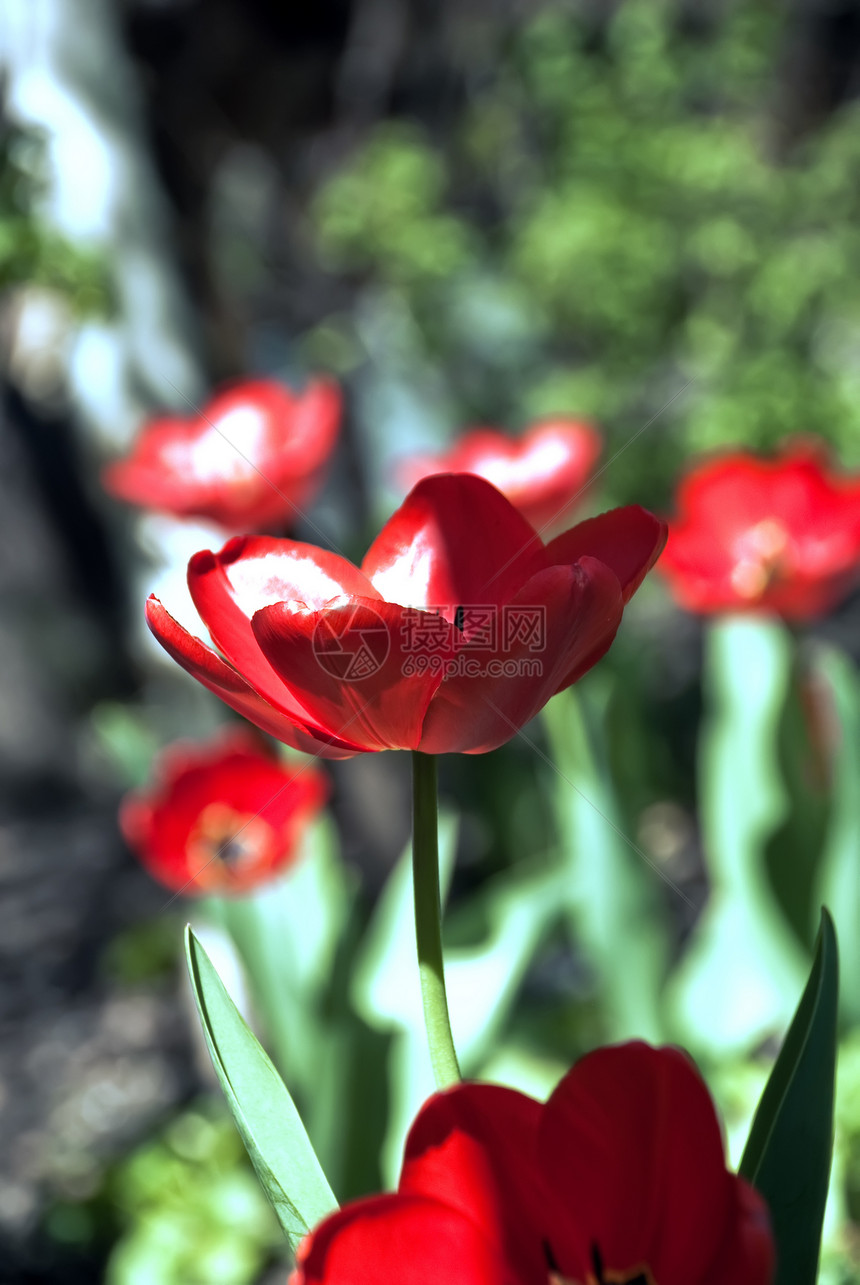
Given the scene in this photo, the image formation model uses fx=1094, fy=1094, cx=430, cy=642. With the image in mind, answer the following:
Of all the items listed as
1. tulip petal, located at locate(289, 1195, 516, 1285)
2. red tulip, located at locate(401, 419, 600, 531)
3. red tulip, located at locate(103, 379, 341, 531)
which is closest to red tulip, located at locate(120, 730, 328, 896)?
red tulip, located at locate(103, 379, 341, 531)

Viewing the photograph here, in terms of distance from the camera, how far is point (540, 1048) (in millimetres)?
1753

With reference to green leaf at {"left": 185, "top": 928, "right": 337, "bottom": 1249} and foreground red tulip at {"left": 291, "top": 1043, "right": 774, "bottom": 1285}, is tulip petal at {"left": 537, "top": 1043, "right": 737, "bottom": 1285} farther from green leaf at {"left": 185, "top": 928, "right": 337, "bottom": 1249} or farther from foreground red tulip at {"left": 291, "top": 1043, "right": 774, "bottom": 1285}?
green leaf at {"left": 185, "top": 928, "right": 337, "bottom": 1249}

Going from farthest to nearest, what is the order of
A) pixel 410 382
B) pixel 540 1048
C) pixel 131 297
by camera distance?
pixel 410 382
pixel 131 297
pixel 540 1048

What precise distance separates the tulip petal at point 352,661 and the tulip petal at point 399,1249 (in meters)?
0.19

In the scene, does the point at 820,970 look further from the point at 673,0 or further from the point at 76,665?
the point at 673,0

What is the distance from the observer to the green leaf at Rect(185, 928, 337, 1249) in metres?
0.53

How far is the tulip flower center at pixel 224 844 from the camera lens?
1.34 m

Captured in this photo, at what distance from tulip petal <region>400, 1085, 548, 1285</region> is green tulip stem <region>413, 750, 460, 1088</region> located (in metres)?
0.03

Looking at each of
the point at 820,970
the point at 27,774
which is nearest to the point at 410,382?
the point at 27,774

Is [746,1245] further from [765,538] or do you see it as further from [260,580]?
[765,538]

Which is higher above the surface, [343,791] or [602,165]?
[602,165]

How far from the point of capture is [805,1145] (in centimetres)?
51

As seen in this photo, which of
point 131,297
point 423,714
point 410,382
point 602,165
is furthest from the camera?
point 602,165

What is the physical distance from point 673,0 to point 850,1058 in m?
3.67
